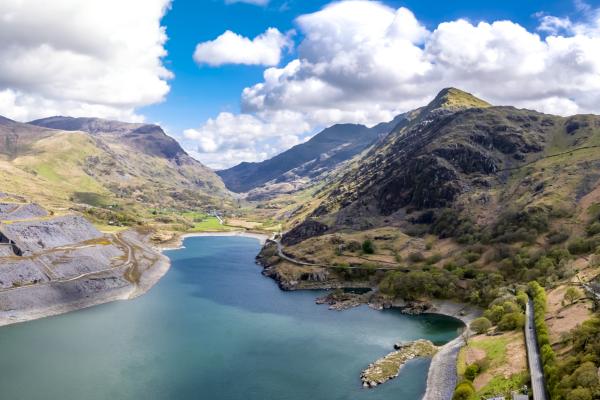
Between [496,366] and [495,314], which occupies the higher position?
[495,314]

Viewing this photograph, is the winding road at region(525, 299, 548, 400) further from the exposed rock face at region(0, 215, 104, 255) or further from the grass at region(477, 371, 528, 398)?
the exposed rock face at region(0, 215, 104, 255)

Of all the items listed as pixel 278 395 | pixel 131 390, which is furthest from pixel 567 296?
pixel 131 390

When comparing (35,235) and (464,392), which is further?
(35,235)

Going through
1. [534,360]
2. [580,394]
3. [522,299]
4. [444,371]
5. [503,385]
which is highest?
[522,299]

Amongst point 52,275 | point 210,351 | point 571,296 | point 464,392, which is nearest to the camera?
point 464,392

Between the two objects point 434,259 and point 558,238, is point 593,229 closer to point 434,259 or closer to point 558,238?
point 558,238

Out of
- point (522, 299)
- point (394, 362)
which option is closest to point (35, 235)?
point (394, 362)

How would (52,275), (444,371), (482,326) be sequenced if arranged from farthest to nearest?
(52,275), (482,326), (444,371)
